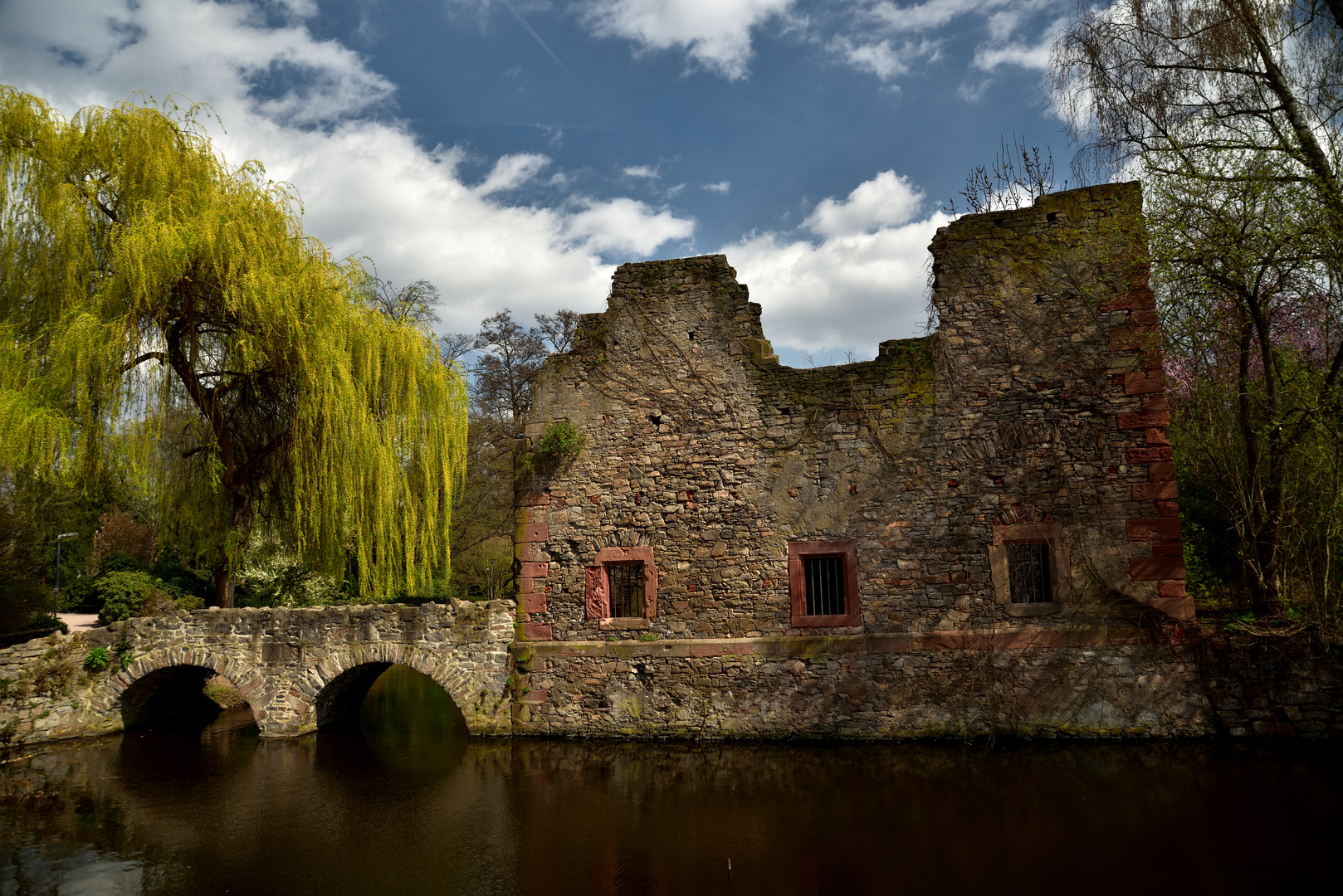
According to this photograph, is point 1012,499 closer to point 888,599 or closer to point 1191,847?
point 888,599

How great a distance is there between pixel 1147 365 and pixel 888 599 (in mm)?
4766

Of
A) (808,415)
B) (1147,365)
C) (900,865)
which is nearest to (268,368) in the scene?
(808,415)

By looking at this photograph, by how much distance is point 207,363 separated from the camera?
12953mm

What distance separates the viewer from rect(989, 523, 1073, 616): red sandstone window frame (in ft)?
32.8

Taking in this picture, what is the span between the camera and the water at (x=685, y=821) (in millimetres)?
6195

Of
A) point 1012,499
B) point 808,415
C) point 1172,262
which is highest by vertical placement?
point 1172,262

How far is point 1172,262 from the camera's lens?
9.43m

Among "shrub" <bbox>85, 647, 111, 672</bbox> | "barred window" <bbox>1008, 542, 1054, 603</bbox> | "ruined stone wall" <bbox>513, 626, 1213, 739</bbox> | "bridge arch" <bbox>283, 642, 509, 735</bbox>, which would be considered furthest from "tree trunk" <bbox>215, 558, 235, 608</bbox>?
"barred window" <bbox>1008, 542, 1054, 603</bbox>

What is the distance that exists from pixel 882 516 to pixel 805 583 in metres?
1.49

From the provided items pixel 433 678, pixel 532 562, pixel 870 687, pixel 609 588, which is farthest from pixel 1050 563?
pixel 433 678

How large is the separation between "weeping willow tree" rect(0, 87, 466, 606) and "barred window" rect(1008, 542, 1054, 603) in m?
9.31

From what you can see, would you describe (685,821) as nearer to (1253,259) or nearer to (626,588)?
(626,588)

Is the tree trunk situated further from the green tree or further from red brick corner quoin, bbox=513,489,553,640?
the green tree

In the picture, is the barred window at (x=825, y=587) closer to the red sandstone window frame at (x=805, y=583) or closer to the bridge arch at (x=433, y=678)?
the red sandstone window frame at (x=805, y=583)
